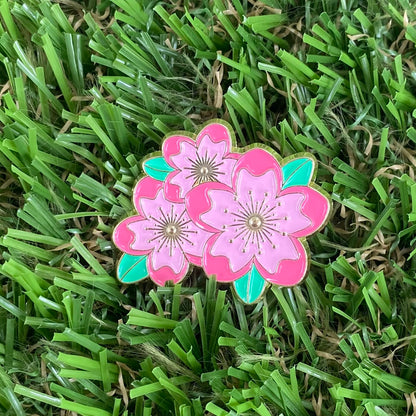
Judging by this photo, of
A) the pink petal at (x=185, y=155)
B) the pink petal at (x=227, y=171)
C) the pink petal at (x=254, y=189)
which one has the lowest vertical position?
the pink petal at (x=254, y=189)

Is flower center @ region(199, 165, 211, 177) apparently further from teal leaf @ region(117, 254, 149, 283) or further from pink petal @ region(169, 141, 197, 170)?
teal leaf @ region(117, 254, 149, 283)

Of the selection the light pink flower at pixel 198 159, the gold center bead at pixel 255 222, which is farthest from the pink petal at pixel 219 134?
the gold center bead at pixel 255 222

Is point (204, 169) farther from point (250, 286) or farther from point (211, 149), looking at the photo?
point (250, 286)

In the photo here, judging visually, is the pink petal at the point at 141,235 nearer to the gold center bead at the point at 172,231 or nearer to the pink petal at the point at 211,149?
the gold center bead at the point at 172,231

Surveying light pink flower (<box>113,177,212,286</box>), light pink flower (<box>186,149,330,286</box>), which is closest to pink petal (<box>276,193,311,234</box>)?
light pink flower (<box>186,149,330,286</box>)

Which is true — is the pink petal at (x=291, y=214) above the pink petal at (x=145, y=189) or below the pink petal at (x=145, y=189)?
below

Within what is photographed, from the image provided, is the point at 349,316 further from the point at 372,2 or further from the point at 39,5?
the point at 39,5

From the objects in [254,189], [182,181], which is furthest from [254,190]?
[182,181]
